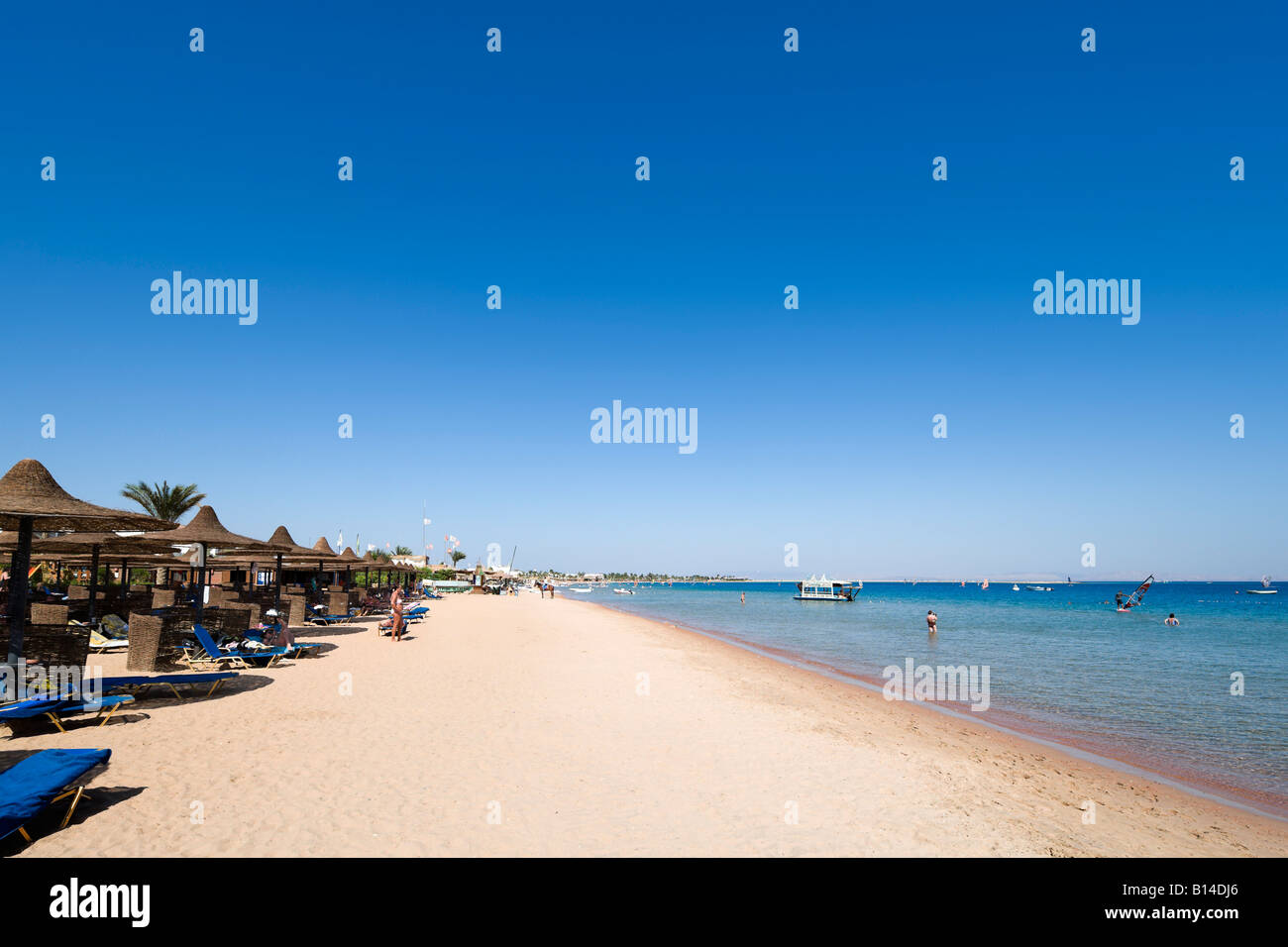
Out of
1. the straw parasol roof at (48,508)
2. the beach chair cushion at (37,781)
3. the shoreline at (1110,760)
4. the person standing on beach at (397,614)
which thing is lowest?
the shoreline at (1110,760)

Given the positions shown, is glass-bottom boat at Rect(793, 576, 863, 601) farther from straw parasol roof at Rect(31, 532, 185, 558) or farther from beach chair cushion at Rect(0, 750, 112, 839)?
beach chair cushion at Rect(0, 750, 112, 839)

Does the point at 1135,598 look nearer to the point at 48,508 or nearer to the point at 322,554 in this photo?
the point at 322,554

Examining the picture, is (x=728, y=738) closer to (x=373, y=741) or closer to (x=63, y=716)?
(x=373, y=741)

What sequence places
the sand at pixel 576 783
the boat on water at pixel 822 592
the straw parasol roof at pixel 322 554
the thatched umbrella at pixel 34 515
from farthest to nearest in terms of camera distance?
1. the boat on water at pixel 822 592
2. the straw parasol roof at pixel 322 554
3. the thatched umbrella at pixel 34 515
4. the sand at pixel 576 783

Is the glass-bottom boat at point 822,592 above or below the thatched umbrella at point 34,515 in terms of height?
below

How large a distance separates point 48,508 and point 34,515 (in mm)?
163

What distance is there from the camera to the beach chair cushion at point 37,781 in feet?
13.6

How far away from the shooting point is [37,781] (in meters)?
4.62

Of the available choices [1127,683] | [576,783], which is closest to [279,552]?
[576,783]

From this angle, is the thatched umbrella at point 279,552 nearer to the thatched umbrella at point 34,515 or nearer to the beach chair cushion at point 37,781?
the thatched umbrella at point 34,515

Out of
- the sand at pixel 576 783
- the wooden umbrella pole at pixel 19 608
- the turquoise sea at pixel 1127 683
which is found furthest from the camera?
the turquoise sea at pixel 1127 683

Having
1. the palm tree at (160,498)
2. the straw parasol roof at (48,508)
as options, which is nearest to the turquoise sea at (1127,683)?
the straw parasol roof at (48,508)

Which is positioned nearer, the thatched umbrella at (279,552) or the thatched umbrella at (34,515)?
the thatched umbrella at (34,515)
